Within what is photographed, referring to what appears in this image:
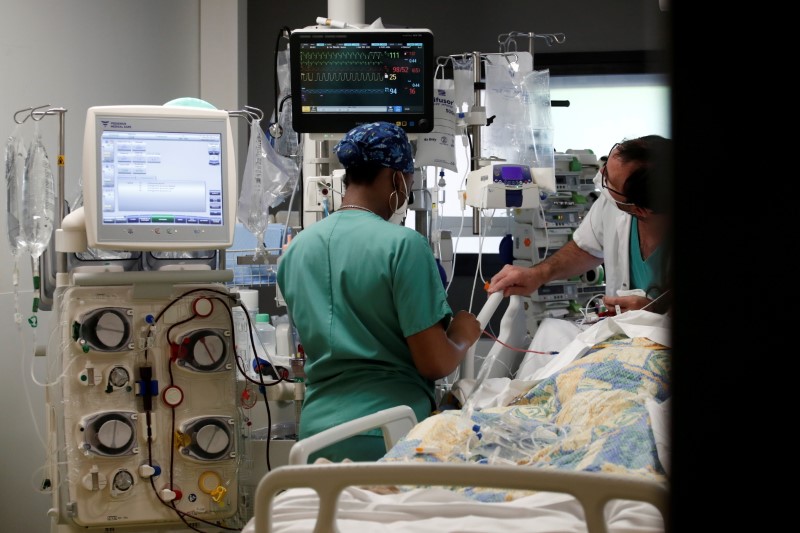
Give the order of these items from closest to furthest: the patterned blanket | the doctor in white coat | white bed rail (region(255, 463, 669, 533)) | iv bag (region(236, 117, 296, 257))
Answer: white bed rail (region(255, 463, 669, 533))
the patterned blanket
the doctor in white coat
iv bag (region(236, 117, 296, 257))

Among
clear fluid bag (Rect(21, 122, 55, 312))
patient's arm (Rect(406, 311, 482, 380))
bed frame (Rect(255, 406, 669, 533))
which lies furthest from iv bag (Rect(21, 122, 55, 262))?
bed frame (Rect(255, 406, 669, 533))

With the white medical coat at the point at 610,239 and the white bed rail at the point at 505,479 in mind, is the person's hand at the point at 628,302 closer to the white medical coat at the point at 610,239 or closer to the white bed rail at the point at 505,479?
the white medical coat at the point at 610,239

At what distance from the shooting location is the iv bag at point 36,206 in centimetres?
320

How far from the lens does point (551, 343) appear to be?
11.0ft

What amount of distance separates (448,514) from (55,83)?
338cm

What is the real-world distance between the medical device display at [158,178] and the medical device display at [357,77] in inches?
17.5

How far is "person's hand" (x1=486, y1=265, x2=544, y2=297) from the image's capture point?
129 inches

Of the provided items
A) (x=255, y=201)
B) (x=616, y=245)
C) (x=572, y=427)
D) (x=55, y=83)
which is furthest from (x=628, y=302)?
(x=55, y=83)

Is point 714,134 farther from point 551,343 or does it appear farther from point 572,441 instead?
point 551,343

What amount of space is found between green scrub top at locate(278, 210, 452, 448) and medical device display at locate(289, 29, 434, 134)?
0.78 m

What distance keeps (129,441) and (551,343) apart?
1.51 m

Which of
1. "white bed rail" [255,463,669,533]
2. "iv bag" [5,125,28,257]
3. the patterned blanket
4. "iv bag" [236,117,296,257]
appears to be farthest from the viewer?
"iv bag" [236,117,296,257]

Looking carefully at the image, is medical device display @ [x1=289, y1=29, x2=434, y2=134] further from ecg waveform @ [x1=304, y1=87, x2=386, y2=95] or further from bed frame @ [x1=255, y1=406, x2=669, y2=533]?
bed frame @ [x1=255, y1=406, x2=669, y2=533]

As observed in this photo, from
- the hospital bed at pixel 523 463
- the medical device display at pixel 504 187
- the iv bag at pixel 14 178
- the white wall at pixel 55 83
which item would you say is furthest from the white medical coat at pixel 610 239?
the iv bag at pixel 14 178
